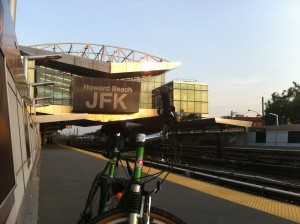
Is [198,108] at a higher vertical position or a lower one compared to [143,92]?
lower

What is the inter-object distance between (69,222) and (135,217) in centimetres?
263

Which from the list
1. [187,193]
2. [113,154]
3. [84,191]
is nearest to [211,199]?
[187,193]

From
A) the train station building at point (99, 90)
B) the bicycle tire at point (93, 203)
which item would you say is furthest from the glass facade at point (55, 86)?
the bicycle tire at point (93, 203)

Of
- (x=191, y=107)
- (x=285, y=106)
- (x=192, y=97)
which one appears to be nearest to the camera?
(x=285, y=106)

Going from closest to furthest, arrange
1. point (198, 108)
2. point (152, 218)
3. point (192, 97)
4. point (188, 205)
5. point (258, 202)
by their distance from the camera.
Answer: point (152, 218) → point (188, 205) → point (258, 202) → point (192, 97) → point (198, 108)

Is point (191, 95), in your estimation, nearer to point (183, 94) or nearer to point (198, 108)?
point (183, 94)

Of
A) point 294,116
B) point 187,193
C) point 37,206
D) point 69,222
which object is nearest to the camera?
point 69,222

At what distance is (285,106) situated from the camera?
177 ft

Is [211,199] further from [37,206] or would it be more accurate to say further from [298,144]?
[298,144]

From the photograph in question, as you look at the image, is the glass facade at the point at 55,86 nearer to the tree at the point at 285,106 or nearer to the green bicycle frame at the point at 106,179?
the tree at the point at 285,106

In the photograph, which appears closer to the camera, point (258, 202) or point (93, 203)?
point (93, 203)

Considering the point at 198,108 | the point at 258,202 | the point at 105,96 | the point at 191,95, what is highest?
the point at 191,95

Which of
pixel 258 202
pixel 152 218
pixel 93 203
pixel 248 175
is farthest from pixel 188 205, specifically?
pixel 248 175

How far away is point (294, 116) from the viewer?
53.3 m
